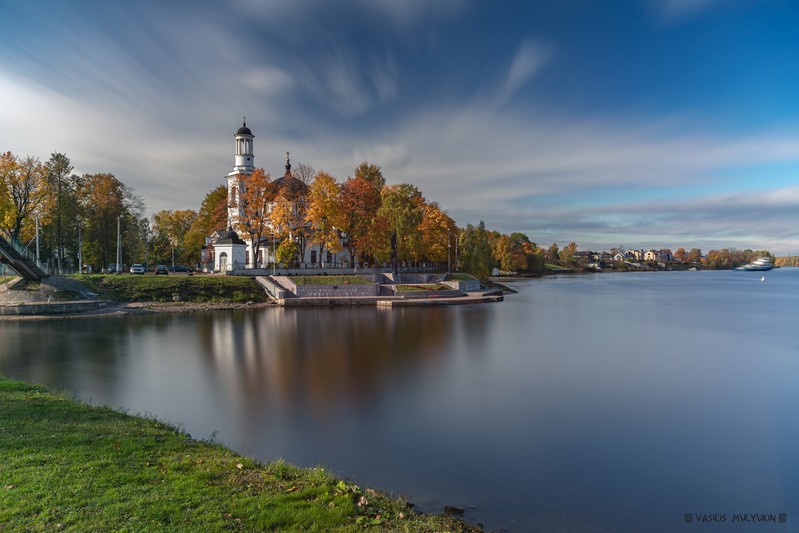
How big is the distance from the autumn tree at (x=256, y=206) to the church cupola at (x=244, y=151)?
8.53 meters

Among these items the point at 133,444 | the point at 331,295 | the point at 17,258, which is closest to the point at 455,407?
the point at 133,444

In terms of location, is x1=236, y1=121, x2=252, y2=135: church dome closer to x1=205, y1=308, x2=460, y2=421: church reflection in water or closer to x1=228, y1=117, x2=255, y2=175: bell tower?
x1=228, y1=117, x2=255, y2=175: bell tower

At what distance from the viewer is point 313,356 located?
67.9 feet

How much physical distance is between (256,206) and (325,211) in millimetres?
7883

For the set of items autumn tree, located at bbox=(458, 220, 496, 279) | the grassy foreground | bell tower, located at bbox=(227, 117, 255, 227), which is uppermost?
bell tower, located at bbox=(227, 117, 255, 227)

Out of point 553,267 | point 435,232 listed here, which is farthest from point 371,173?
point 553,267

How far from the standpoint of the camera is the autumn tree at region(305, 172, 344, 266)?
157 ft

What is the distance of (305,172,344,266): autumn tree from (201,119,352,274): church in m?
2.17

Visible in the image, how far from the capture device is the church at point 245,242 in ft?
159

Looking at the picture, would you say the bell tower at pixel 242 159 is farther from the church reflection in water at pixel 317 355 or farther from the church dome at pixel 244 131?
the church reflection in water at pixel 317 355

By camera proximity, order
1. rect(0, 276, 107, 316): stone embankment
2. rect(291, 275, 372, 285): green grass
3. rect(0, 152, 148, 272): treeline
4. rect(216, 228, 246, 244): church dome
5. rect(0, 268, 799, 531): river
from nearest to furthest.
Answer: rect(0, 268, 799, 531): river → rect(0, 276, 107, 316): stone embankment → rect(0, 152, 148, 272): treeline → rect(291, 275, 372, 285): green grass → rect(216, 228, 246, 244): church dome

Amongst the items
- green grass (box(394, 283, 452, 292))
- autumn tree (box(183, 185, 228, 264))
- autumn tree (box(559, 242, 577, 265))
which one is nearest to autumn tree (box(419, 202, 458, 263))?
green grass (box(394, 283, 452, 292))

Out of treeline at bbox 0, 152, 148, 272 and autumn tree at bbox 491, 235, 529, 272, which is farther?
autumn tree at bbox 491, 235, 529, 272

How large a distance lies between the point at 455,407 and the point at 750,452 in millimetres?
7350
